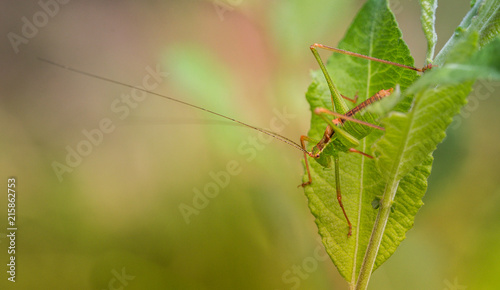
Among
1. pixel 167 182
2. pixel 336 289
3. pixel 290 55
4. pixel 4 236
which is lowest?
pixel 336 289

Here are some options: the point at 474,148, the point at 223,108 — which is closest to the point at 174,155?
the point at 223,108

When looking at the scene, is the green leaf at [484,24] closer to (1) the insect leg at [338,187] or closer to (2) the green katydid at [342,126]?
(2) the green katydid at [342,126]

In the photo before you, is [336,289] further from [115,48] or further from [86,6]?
[86,6]

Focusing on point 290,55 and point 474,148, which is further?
point 290,55

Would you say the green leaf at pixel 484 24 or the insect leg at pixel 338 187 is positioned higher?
the green leaf at pixel 484 24

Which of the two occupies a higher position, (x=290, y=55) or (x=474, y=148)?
(x=290, y=55)

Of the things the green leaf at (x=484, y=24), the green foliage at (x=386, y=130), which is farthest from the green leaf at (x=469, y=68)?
the green leaf at (x=484, y=24)

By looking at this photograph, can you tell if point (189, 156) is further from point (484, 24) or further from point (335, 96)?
point (484, 24)
